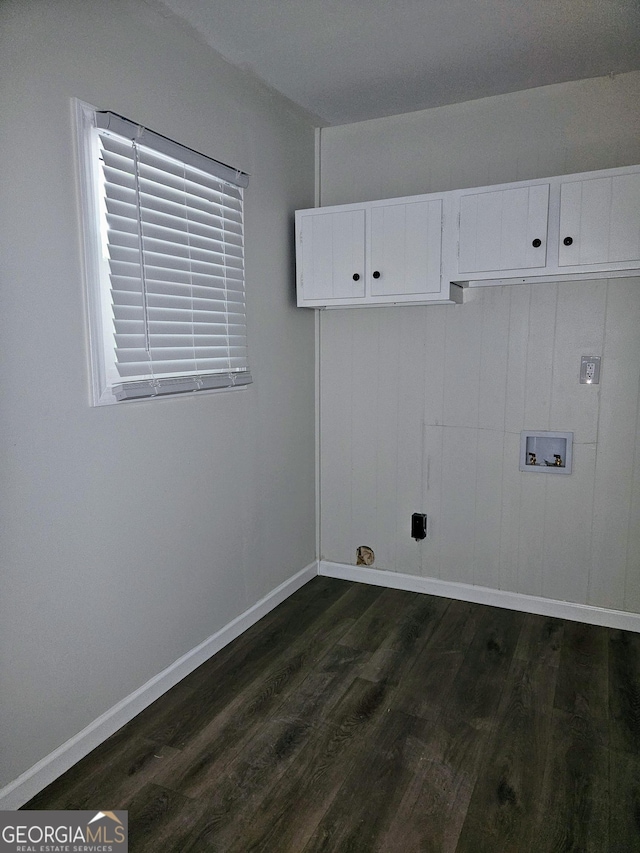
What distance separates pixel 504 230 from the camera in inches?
107

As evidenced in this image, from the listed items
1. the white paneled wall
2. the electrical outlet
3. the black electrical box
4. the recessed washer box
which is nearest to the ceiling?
the white paneled wall

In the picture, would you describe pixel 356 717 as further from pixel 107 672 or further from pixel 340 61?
pixel 340 61

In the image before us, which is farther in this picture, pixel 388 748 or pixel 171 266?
pixel 171 266

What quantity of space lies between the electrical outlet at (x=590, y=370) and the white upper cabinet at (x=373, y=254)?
694 mm

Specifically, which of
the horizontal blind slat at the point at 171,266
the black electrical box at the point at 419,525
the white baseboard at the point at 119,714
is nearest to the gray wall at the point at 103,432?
the white baseboard at the point at 119,714

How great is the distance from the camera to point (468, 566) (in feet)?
10.9

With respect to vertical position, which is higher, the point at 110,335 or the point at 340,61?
the point at 340,61

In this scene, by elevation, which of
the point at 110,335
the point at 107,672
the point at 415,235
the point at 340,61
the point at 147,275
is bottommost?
→ the point at 107,672

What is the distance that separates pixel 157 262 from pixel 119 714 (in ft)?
5.60

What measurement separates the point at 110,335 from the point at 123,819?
154 centimetres

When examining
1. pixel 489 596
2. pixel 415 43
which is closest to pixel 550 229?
pixel 415 43

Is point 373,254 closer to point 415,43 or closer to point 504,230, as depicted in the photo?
point 504,230

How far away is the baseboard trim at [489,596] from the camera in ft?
9.84

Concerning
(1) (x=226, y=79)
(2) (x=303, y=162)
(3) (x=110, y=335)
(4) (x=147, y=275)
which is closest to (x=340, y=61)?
(1) (x=226, y=79)
